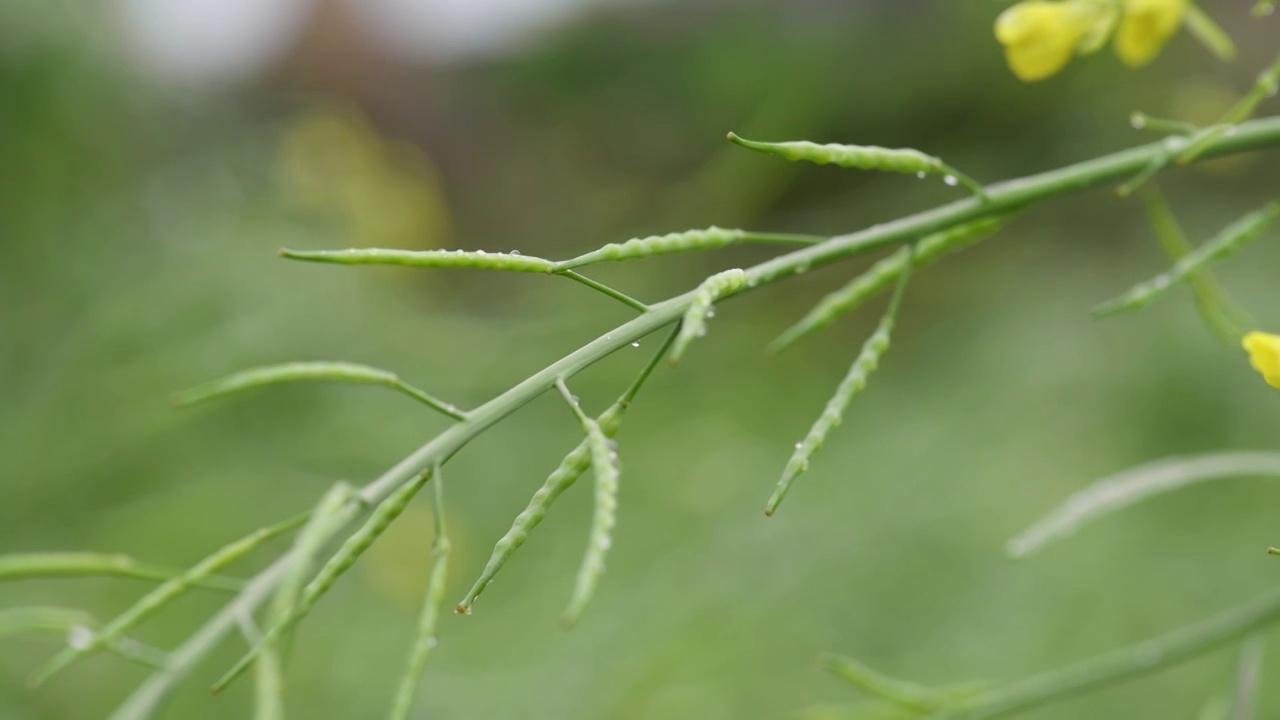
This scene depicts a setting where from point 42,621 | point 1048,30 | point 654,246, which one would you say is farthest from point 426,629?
point 1048,30

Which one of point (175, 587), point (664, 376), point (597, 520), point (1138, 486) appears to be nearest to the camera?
point (597, 520)

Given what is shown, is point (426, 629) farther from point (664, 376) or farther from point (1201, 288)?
point (664, 376)

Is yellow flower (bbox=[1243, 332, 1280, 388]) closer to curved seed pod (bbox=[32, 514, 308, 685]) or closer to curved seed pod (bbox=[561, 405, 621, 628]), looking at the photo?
curved seed pod (bbox=[561, 405, 621, 628])

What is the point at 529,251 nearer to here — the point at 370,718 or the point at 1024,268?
the point at 1024,268

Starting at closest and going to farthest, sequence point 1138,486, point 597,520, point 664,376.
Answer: point 597,520
point 1138,486
point 664,376

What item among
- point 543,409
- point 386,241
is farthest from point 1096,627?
point 386,241

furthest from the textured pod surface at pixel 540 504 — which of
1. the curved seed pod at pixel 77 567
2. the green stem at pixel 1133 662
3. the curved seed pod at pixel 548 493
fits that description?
the green stem at pixel 1133 662
